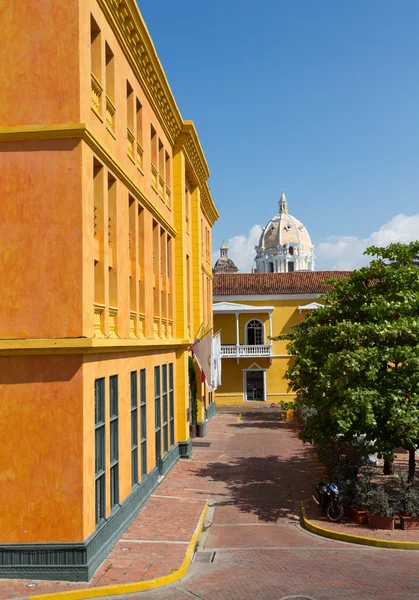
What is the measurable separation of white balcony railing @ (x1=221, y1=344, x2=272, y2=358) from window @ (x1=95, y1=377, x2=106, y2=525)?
31442mm

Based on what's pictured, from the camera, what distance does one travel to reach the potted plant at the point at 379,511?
48.3ft

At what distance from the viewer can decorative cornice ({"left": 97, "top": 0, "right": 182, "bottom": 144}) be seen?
565 inches

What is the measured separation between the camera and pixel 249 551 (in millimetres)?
13602

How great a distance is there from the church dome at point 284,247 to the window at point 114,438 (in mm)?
94576

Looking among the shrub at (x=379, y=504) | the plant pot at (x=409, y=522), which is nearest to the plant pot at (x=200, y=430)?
the shrub at (x=379, y=504)

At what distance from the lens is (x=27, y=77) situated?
12.0 m

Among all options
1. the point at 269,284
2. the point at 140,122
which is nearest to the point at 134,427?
the point at 140,122

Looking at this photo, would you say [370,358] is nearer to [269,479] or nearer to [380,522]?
[380,522]

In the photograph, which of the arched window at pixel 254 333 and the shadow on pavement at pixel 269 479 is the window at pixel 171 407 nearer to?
the shadow on pavement at pixel 269 479

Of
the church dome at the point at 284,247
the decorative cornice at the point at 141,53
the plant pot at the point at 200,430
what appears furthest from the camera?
the church dome at the point at 284,247

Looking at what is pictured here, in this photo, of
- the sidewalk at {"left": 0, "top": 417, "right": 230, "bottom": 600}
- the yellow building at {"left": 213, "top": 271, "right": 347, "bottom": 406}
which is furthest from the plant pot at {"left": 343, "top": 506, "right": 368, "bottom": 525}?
the yellow building at {"left": 213, "top": 271, "right": 347, "bottom": 406}

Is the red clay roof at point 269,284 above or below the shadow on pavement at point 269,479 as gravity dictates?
above

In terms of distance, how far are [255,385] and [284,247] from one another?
67.1 metres

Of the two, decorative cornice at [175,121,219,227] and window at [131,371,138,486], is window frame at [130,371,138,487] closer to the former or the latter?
window at [131,371,138,486]
